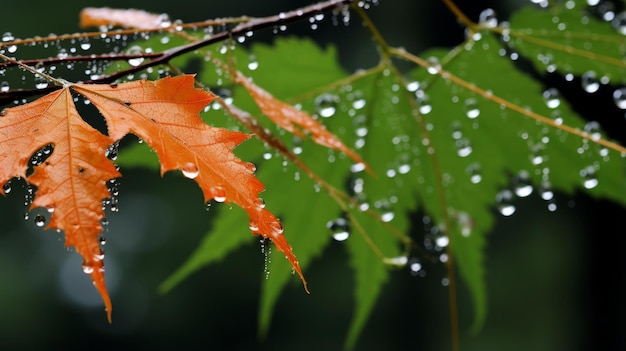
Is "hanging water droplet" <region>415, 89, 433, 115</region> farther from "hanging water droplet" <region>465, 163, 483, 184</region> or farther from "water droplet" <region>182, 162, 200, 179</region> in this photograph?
"water droplet" <region>182, 162, 200, 179</region>

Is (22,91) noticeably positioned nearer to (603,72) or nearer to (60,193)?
(60,193)

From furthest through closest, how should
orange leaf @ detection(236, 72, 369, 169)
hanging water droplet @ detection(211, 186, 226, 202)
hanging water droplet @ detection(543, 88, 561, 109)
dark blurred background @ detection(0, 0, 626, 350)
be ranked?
dark blurred background @ detection(0, 0, 626, 350)
hanging water droplet @ detection(543, 88, 561, 109)
orange leaf @ detection(236, 72, 369, 169)
hanging water droplet @ detection(211, 186, 226, 202)

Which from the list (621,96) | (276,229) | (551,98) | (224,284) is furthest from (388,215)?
(224,284)

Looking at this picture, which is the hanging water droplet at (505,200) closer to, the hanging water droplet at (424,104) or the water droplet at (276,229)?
the hanging water droplet at (424,104)

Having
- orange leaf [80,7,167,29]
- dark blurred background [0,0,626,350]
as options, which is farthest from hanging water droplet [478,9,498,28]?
dark blurred background [0,0,626,350]

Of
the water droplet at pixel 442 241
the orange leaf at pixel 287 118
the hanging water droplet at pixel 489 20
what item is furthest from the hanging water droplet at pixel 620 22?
the orange leaf at pixel 287 118

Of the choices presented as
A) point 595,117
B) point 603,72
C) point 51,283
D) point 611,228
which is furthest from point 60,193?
point 51,283
